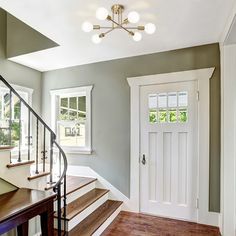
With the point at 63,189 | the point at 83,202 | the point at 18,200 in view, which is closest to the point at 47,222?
the point at 18,200

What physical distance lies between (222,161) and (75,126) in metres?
2.70

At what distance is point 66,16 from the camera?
2.22 meters

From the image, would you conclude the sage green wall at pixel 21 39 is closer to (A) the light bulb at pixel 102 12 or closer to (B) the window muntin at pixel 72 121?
(B) the window muntin at pixel 72 121

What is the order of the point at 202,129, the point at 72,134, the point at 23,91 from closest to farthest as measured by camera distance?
the point at 202,129 → the point at 23,91 → the point at 72,134

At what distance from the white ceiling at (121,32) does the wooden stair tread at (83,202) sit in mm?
2393

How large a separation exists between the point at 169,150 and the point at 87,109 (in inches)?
67.5

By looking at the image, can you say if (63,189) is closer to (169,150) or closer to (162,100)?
(169,150)

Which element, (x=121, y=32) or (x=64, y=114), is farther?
(x=64, y=114)

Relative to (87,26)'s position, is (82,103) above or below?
below

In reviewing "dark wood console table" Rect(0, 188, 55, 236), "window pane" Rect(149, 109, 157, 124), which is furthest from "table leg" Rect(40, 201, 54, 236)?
"window pane" Rect(149, 109, 157, 124)

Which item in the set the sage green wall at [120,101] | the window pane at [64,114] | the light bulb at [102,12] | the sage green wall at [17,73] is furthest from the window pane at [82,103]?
the light bulb at [102,12]

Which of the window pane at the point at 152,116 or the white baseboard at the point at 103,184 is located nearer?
the window pane at the point at 152,116

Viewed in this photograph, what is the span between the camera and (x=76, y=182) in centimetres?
333

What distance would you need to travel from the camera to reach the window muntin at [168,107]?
9.93 ft
